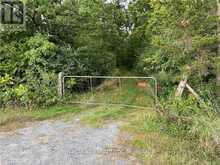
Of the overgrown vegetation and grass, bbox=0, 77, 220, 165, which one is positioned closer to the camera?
grass, bbox=0, 77, 220, 165

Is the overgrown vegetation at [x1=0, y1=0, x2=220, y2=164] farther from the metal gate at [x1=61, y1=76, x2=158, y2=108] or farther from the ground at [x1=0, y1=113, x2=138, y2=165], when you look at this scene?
the ground at [x1=0, y1=113, x2=138, y2=165]

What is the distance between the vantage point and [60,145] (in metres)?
6.89

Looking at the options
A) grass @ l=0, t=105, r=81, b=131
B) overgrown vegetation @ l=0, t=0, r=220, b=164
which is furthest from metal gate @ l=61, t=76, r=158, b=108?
grass @ l=0, t=105, r=81, b=131

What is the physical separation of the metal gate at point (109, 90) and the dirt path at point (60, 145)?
80.9 inches

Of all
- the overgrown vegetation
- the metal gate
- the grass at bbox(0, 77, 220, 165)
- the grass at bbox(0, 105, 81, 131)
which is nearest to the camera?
the grass at bbox(0, 77, 220, 165)

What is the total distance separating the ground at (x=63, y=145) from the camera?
19.6 feet

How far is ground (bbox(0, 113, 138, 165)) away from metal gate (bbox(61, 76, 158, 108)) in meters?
2.03

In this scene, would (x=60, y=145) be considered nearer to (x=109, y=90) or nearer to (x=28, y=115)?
(x=28, y=115)

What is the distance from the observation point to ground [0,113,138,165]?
5.97 meters

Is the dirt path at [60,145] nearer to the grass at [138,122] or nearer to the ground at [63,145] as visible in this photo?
the ground at [63,145]

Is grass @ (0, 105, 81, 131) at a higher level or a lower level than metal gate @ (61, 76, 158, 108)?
lower

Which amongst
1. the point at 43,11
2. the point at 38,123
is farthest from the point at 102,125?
the point at 43,11

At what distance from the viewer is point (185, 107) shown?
726 centimetres

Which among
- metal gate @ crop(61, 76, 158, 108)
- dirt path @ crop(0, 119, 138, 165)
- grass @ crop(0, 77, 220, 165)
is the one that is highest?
metal gate @ crop(61, 76, 158, 108)
